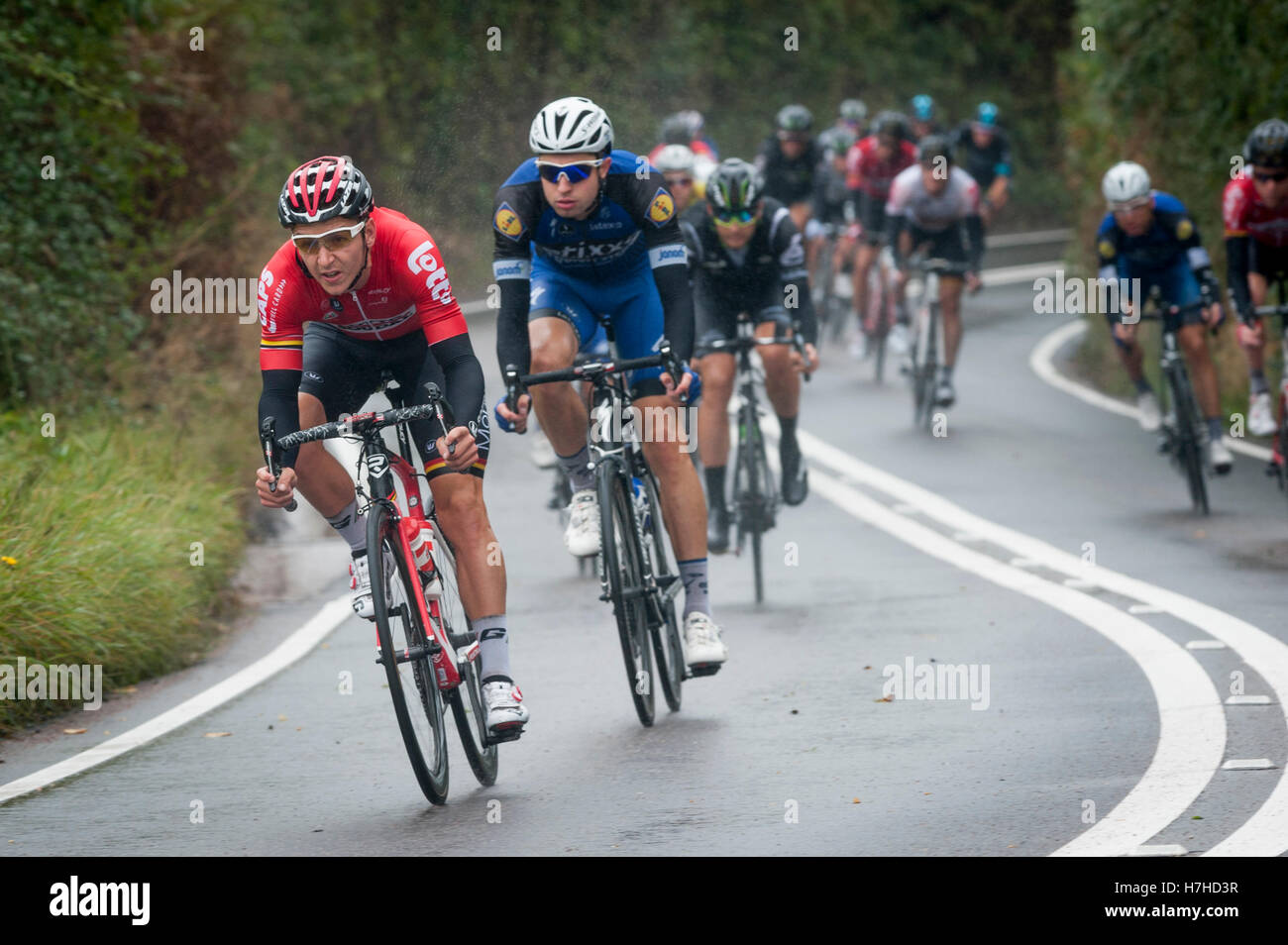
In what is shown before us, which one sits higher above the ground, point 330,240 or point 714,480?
point 330,240

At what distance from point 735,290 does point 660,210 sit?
3.10m

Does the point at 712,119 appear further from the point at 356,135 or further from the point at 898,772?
the point at 898,772

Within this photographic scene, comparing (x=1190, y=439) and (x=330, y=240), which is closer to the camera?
(x=330, y=240)

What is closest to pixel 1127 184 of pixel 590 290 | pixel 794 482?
pixel 794 482

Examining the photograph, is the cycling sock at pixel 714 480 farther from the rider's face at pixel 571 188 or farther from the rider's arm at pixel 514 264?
the rider's face at pixel 571 188

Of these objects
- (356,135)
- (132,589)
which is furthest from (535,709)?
(356,135)

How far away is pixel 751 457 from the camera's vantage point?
10.5 metres

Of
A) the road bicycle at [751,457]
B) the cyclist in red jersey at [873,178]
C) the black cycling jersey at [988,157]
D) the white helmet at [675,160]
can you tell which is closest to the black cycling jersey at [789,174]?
the cyclist in red jersey at [873,178]

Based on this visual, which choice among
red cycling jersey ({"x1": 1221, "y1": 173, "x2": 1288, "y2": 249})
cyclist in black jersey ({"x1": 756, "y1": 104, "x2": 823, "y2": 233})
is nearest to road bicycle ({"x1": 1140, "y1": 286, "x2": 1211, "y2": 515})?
red cycling jersey ({"x1": 1221, "y1": 173, "x2": 1288, "y2": 249})

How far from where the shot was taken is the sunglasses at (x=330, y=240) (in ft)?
20.5

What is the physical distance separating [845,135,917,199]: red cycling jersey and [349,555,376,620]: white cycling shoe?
1417 cm

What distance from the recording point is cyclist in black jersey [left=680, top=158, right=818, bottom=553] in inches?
406

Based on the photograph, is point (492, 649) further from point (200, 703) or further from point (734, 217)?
point (734, 217)

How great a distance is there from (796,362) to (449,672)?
427 cm
